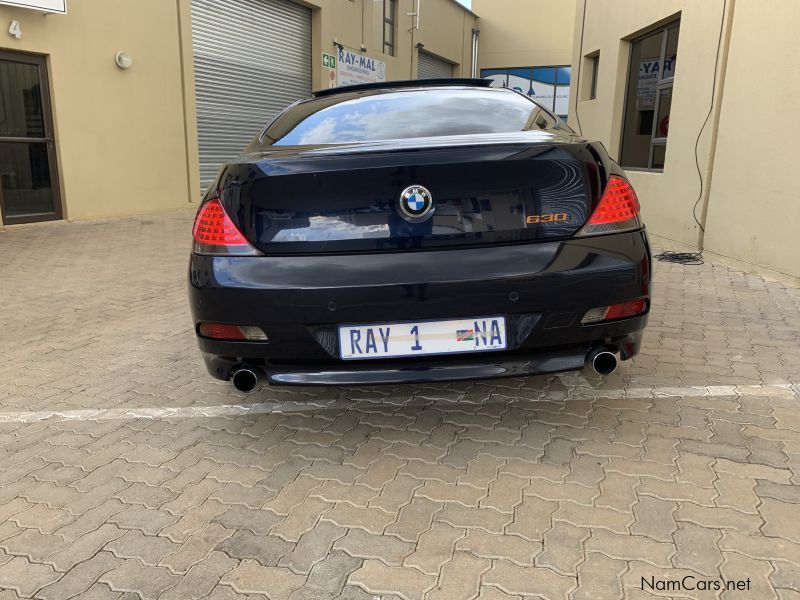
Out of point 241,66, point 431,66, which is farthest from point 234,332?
point 431,66

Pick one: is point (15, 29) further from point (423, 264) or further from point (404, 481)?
point (404, 481)

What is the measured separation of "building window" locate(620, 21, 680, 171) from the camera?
28.0 ft

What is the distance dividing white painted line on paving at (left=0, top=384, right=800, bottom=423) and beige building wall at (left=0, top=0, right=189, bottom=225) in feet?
23.0

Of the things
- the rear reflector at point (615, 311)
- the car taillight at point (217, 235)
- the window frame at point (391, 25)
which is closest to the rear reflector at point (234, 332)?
the car taillight at point (217, 235)

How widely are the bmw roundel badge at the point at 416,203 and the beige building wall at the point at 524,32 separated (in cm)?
2411

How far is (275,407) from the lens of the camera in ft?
10.5

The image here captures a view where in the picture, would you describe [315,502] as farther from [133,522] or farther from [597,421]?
[597,421]

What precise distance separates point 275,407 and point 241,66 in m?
11.6

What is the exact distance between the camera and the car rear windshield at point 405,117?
8.98 feet

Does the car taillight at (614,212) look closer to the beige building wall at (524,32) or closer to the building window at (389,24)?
the building window at (389,24)

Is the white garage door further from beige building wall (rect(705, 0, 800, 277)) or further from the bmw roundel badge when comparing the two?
the bmw roundel badge

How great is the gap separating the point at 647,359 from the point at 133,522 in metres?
2.90

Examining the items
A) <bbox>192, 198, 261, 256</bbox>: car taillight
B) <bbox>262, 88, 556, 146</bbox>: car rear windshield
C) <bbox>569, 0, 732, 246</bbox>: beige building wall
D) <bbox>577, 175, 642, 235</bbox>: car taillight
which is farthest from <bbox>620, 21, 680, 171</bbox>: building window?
<bbox>192, 198, 261, 256</bbox>: car taillight

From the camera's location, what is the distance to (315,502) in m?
2.32
